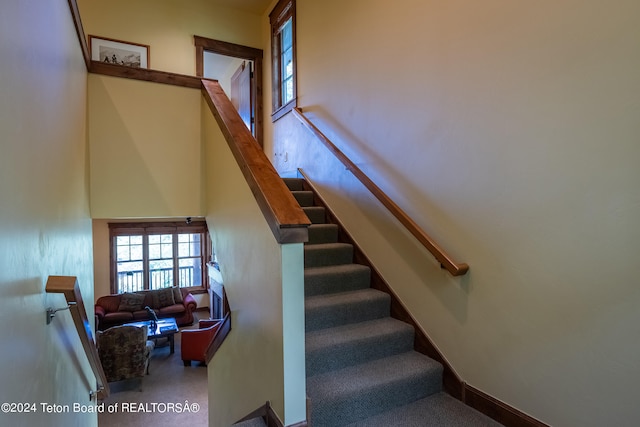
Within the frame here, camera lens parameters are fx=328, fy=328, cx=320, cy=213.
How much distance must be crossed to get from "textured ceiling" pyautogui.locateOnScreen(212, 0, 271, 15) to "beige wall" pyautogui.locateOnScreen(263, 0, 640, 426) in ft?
9.94

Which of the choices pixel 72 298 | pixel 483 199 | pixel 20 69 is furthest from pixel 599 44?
pixel 72 298

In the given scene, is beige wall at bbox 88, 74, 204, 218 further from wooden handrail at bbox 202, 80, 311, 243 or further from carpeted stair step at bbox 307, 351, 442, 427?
carpeted stair step at bbox 307, 351, 442, 427

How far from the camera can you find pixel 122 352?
5309 millimetres

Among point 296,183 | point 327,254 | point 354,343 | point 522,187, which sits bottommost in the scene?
point 354,343

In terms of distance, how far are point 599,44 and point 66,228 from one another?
8.33 ft

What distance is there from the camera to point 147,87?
8.80 feet

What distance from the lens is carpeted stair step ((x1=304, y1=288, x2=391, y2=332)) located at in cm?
228

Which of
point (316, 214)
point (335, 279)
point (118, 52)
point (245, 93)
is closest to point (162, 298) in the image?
point (245, 93)

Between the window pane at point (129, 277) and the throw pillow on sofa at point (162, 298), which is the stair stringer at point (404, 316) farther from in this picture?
the window pane at point (129, 277)

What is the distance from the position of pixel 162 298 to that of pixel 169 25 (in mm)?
6056

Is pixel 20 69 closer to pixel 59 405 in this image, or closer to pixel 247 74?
pixel 59 405

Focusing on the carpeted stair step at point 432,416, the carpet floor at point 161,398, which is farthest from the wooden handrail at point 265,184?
the carpet floor at point 161,398

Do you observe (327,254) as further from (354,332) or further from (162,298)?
(162,298)

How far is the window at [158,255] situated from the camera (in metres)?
8.16
